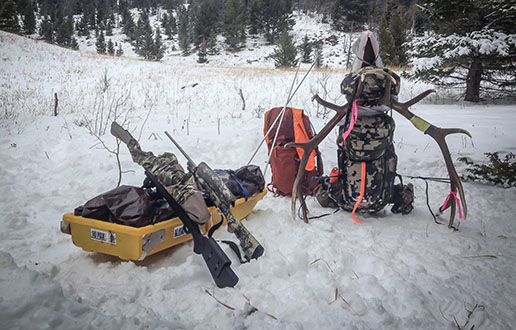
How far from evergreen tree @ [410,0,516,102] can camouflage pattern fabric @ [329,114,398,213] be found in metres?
4.47

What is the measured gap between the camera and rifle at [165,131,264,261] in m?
1.92

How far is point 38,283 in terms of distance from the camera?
1280mm

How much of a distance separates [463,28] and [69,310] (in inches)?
345

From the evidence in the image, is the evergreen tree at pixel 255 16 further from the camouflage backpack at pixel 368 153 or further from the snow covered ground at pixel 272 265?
the camouflage backpack at pixel 368 153

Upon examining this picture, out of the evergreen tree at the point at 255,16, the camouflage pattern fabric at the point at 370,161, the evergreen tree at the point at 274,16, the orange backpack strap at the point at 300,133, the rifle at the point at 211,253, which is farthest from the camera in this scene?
the evergreen tree at the point at 255,16

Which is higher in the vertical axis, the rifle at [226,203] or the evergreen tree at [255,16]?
the evergreen tree at [255,16]

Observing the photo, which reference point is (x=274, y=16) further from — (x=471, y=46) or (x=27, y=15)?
(x=471, y=46)

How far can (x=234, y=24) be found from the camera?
2955 centimetres

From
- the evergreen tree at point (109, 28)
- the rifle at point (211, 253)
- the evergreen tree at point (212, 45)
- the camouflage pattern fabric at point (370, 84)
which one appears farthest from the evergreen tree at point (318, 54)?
the evergreen tree at point (109, 28)

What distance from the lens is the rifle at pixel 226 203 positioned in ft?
6.29

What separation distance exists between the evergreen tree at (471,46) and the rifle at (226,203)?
5816 millimetres

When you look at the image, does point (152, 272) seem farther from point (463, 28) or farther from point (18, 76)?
point (18, 76)

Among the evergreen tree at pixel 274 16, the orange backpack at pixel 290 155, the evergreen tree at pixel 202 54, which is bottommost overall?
the orange backpack at pixel 290 155

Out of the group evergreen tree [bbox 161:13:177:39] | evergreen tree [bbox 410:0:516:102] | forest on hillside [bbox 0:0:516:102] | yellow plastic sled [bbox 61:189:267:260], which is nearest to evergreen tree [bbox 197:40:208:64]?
forest on hillside [bbox 0:0:516:102]
